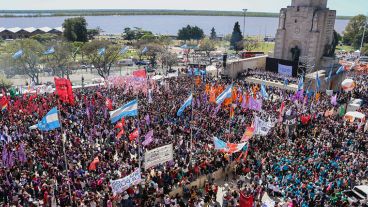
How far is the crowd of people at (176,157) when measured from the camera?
1529 centimetres

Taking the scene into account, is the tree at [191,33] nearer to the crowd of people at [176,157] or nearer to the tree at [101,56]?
the tree at [101,56]

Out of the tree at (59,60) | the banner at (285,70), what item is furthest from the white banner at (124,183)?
the tree at (59,60)

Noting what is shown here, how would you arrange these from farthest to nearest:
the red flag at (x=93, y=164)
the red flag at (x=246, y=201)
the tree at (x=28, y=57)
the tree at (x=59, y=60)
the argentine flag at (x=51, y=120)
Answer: the tree at (x=59, y=60)
the tree at (x=28, y=57)
the red flag at (x=93, y=164)
the argentine flag at (x=51, y=120)
the red flag at (x=246, y=201)

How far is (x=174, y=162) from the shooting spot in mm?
18641

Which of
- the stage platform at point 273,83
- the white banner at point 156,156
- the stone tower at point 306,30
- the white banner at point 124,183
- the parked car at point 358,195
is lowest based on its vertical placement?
the parked car at point 358,195

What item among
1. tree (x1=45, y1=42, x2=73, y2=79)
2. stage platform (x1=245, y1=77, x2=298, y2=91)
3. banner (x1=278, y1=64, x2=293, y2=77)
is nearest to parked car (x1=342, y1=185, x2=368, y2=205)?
stage platform (x1=245, y1=77, x2=298, y2=91)

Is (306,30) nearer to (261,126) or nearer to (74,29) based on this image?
(261,126)

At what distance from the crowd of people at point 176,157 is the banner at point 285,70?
15.1 meters

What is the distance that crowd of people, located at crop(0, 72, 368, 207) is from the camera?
15289mm

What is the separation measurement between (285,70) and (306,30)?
582 centimetres

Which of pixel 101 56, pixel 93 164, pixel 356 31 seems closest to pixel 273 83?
pixel 101 56

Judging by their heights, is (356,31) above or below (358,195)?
above

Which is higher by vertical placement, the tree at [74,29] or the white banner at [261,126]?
the tree at [74,29]

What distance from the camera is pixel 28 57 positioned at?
149 feet
